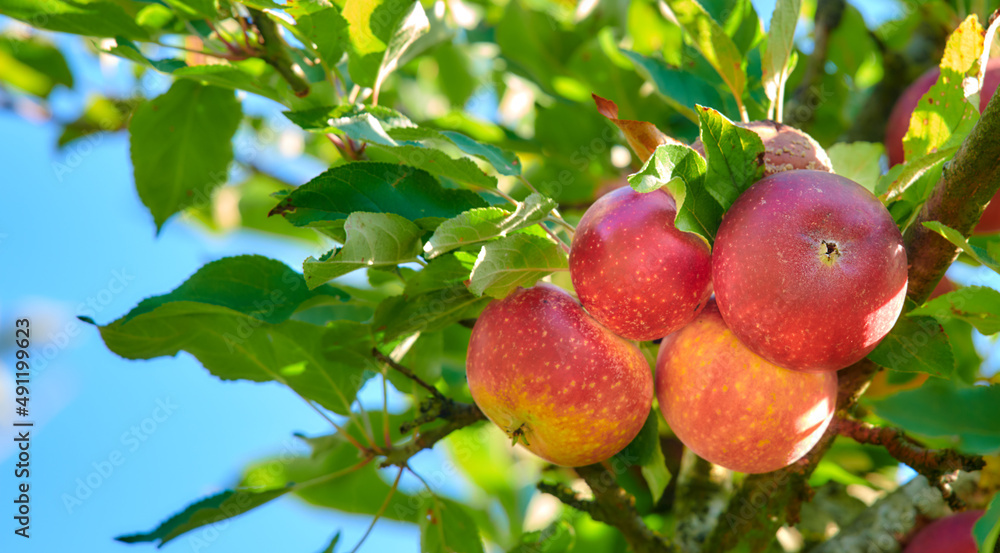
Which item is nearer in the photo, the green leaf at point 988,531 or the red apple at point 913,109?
the green leaf at point 988,531

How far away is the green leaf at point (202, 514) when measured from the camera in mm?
1307

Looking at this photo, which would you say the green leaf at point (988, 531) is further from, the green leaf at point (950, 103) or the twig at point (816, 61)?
the twig at point (816, 61)

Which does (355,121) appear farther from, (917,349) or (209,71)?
(917,349)

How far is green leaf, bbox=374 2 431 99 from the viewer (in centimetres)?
131

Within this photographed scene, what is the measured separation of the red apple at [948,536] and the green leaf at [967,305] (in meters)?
0.72

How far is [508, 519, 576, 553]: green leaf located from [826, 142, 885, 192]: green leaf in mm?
877

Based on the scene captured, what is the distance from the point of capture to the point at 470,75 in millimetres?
2844

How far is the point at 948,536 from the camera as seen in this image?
152cm

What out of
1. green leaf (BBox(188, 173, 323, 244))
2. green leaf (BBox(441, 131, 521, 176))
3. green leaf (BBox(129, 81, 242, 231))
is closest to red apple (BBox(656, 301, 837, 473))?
green leaf (BBox(441, 131, 521, 176))

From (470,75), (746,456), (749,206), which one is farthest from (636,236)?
(470,75)

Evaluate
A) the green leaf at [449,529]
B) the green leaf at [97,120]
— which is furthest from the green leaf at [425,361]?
the green leaf at [97,120]

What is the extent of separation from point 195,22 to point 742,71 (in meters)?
1.13

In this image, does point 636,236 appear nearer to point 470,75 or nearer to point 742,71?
point 742,71

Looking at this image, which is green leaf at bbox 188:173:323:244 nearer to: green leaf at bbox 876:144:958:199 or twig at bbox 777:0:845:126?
twig at bbox 777:0:845:126
